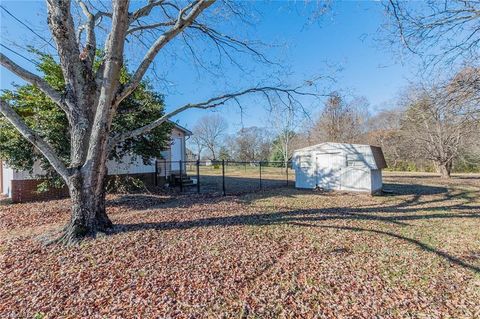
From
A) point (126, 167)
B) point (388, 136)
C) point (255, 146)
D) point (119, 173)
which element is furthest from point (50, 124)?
point (255, 146)

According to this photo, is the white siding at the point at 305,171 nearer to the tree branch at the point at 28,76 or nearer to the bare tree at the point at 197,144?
the tree branch at the point at 28,76

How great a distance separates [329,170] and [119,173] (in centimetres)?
1010

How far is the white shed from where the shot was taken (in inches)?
444

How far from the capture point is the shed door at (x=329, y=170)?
12.1 meters

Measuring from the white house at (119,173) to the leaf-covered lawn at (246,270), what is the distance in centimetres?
341

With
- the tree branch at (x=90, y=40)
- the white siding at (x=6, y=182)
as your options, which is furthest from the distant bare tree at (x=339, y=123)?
the white siding at (x=6, y=182)

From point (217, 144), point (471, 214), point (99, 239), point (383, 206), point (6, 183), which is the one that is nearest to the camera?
point (99, 239)

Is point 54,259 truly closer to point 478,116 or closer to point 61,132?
point 61,132

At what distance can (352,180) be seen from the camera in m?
11.7

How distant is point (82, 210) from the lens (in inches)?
171

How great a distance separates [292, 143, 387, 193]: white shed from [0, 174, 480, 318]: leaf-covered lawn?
5390 mm

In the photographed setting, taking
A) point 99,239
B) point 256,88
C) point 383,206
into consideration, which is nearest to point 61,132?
point 99,239

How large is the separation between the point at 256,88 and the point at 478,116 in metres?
5.38

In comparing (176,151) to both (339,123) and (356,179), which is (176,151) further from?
→ (339,123)
